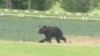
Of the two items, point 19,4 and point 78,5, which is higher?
point 19,4

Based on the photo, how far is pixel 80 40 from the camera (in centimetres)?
2027

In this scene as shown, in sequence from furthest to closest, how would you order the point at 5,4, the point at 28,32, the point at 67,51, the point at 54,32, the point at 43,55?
the point at 5,4
the point at 28,32
the point at 54,32
the point at 67,51
the point at 43,55

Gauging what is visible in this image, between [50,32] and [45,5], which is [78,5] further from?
[50,32]

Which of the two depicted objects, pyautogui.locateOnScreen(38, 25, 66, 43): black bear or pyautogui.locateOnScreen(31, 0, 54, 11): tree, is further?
pyautogui.locateOnScreen(31, 0, 54, 11): tree

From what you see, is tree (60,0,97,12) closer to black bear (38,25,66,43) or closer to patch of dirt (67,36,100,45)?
patch of dirt (67,36,100,45)

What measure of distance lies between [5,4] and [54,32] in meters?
33.0

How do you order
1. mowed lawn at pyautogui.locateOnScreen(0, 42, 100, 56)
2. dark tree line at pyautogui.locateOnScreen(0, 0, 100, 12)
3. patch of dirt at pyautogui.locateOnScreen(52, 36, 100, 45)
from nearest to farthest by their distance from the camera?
mowed lawn at pyautogui.locateOnScreen(0, 42, 100, 56), patch of dirt at pyautogui.locateOnScreen(52, 36, 100, 45), dark tree line at pyautogui.locateOnScreen(0, 0, 100, 12)

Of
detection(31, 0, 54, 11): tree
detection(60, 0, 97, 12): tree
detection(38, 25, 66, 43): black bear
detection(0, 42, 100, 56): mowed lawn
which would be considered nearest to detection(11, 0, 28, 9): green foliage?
detection(31, 0, 54, 11): tree

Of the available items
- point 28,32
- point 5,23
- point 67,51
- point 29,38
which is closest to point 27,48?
point 67,51

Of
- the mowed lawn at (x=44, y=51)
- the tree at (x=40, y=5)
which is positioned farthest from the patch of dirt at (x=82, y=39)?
the tree at (x=40, y=5)

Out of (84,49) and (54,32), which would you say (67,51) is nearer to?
(84,49)

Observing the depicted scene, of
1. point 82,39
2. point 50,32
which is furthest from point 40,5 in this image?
point 50,32

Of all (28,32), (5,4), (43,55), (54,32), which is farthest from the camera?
(5,4)

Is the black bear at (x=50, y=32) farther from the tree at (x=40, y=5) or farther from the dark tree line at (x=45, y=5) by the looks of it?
the tree at (x=40, y=5)
